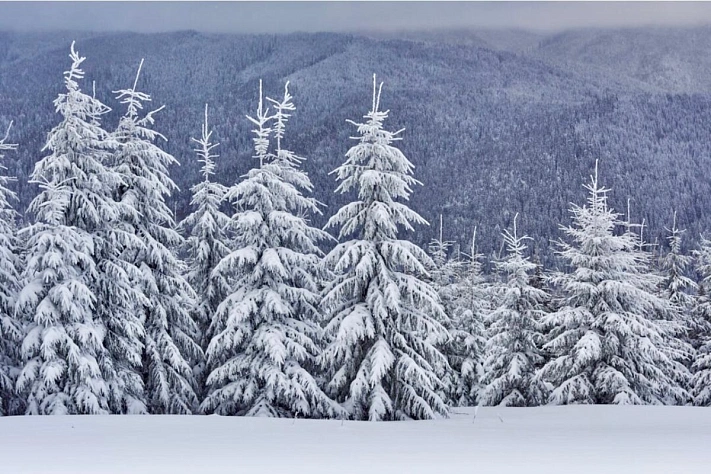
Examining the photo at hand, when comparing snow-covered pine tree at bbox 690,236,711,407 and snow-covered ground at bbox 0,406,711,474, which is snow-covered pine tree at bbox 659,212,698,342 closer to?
snow-covered pine tree at bbox 690,236,711,407

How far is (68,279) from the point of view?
61.5 feet

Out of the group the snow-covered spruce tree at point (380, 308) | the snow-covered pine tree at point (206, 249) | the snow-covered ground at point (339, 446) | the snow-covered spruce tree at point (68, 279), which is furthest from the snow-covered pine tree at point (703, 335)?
the snow-covered spruce tree at point (68, 279)

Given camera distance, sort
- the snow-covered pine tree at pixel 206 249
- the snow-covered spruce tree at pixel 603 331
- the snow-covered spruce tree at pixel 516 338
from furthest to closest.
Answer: the snow-covered spruce tree at pixel 516 338 → the snow-covered pine tree at pixel 206 249 → the snow-covered spruce tree at pixel 603 331

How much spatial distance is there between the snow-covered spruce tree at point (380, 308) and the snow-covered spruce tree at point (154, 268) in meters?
5.67

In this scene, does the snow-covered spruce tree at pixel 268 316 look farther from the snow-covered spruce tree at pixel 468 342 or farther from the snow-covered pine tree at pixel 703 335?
the snow-covered pine tree at pixel 703 335

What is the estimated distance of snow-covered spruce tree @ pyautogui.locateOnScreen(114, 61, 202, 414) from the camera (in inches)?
840

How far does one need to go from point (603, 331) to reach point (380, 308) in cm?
1116

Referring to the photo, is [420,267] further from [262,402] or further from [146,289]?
[146,289]

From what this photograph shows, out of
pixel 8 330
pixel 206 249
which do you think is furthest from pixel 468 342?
pixel 8 330

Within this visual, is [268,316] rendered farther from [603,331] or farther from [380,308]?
[603,331]

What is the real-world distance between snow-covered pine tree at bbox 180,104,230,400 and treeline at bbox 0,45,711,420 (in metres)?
0.07

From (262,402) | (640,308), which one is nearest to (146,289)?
(262,402)

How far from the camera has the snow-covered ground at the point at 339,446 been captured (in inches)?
342

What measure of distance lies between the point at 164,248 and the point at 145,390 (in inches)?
173
